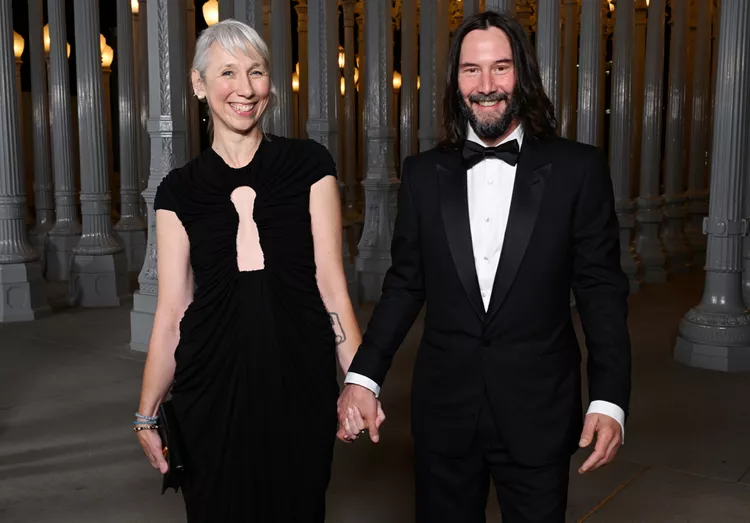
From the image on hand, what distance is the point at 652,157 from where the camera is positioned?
12.2m

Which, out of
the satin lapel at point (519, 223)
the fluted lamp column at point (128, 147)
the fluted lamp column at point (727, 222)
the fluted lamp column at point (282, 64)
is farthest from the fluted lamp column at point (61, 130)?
the satin lapel at point (519, 223)

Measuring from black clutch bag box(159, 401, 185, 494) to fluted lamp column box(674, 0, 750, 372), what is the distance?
6010 mm

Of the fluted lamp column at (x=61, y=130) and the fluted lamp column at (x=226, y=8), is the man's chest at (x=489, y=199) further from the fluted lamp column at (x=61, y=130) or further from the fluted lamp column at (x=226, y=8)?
the fluted lamp column at (x=61, y=130)

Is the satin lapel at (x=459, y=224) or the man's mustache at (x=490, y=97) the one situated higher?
the man's mustache at (x=490, y=97)

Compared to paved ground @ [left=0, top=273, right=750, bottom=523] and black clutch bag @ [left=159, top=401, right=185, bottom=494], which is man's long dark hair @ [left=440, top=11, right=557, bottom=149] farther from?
paved ground @ [left=0, top=273, right=750, bottom=523]

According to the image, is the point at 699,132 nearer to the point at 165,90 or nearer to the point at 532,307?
the point at 165,90

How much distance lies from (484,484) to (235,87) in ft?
4.33

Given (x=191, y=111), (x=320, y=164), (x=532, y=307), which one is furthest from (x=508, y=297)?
(x=191, y=111)

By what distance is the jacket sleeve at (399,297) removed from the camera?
2545mm

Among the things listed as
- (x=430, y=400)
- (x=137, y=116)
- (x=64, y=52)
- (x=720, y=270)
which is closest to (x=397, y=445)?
(x=430, y=400)

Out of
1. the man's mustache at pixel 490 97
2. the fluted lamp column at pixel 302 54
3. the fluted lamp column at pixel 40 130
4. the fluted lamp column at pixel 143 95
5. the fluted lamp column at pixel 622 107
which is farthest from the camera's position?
the fluted lamp column at pixel 302 54

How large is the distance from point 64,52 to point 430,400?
33.1 ft

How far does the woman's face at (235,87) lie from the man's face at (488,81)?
583 millimetres

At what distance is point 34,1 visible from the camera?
40.6ft
